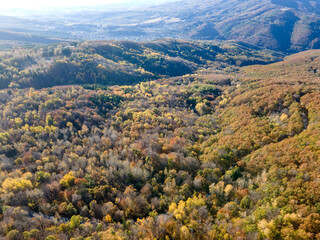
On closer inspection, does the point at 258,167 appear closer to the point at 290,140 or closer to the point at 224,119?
the point at 290,140

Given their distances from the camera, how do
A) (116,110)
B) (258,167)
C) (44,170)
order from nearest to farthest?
(258,167) → (44,170) → (116,110)

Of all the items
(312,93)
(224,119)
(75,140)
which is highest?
(312,93)

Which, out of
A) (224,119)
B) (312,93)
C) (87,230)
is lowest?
(87,230)

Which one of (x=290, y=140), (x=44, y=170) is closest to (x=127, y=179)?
(x=44, y=170)

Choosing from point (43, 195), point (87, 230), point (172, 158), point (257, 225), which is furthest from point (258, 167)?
point (43, 195)

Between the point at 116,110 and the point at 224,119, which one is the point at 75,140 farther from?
the point at 224,119

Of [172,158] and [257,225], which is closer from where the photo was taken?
[257,225]

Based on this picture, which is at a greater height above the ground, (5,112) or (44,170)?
(5,112)

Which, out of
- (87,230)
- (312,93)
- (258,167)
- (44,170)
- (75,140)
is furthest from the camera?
(75,140)

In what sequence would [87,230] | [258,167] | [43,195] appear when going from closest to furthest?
[87,230]
[258,167]
[43,195]
